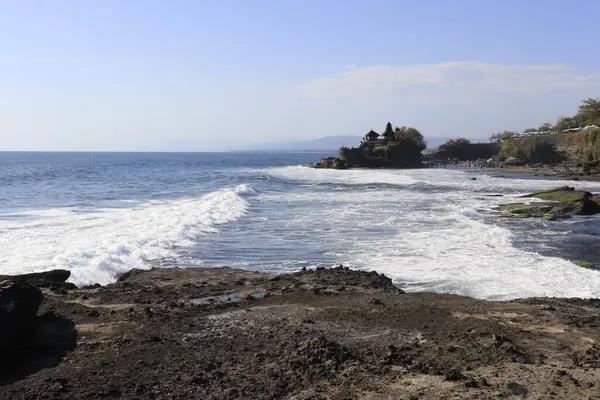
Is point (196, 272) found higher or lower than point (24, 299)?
lower

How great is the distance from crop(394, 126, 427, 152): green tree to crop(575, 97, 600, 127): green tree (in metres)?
27.1

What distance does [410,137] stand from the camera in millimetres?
104000

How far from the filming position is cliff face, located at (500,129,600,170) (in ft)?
246

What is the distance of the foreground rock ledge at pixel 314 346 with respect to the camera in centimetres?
621

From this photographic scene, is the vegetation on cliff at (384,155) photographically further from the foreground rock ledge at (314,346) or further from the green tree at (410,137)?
the foreground rock ledge at (314,346)

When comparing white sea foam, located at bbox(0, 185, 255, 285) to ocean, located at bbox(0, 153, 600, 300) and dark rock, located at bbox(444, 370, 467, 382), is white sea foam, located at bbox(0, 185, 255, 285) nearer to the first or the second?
ocean, located at bbox(0, 153, 600, 300)

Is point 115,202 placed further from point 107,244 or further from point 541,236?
point 541,236

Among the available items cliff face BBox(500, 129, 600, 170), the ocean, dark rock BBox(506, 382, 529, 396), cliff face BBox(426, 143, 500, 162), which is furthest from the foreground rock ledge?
cliff face BBox(426, 143, 500, 162)

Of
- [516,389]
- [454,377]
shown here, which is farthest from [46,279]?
[516,389]

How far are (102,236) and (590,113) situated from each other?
3457 inches

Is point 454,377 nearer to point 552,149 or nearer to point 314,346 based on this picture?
point 314,346

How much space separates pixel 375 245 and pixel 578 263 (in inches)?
244

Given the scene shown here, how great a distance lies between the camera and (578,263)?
15.5 meters

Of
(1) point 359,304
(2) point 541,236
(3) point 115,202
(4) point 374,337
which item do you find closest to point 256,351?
(4) point 374,337
